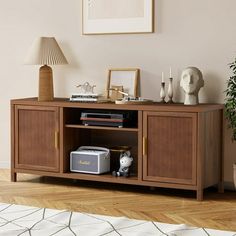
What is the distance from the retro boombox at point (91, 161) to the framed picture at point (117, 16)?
1051mm

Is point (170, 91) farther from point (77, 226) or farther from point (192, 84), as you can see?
point (77, 226)

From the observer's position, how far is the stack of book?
5223 mm

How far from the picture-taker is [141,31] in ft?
17.4

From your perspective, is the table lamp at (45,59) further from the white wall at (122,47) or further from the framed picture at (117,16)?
the framed picture at (117,16)

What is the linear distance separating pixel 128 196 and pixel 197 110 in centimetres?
88

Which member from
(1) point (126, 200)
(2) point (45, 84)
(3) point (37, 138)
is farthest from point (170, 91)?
(3) point (37, 138)

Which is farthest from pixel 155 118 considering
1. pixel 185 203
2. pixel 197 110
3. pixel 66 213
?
pixel 66 213

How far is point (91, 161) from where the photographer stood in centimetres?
520

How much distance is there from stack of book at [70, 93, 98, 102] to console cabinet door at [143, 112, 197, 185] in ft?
1.82

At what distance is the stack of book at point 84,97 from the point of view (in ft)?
17.1

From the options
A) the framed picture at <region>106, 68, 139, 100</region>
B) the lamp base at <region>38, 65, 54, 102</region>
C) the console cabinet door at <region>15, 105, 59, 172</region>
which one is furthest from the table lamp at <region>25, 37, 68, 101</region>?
the framed picture at <region>106, 68, 139, 100</region>

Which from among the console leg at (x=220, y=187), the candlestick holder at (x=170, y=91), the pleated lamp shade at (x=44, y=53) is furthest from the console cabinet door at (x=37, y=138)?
the console leg at (x=220, y=187)

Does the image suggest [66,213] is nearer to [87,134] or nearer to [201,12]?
[87,134]

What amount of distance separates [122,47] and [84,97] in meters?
0.57
